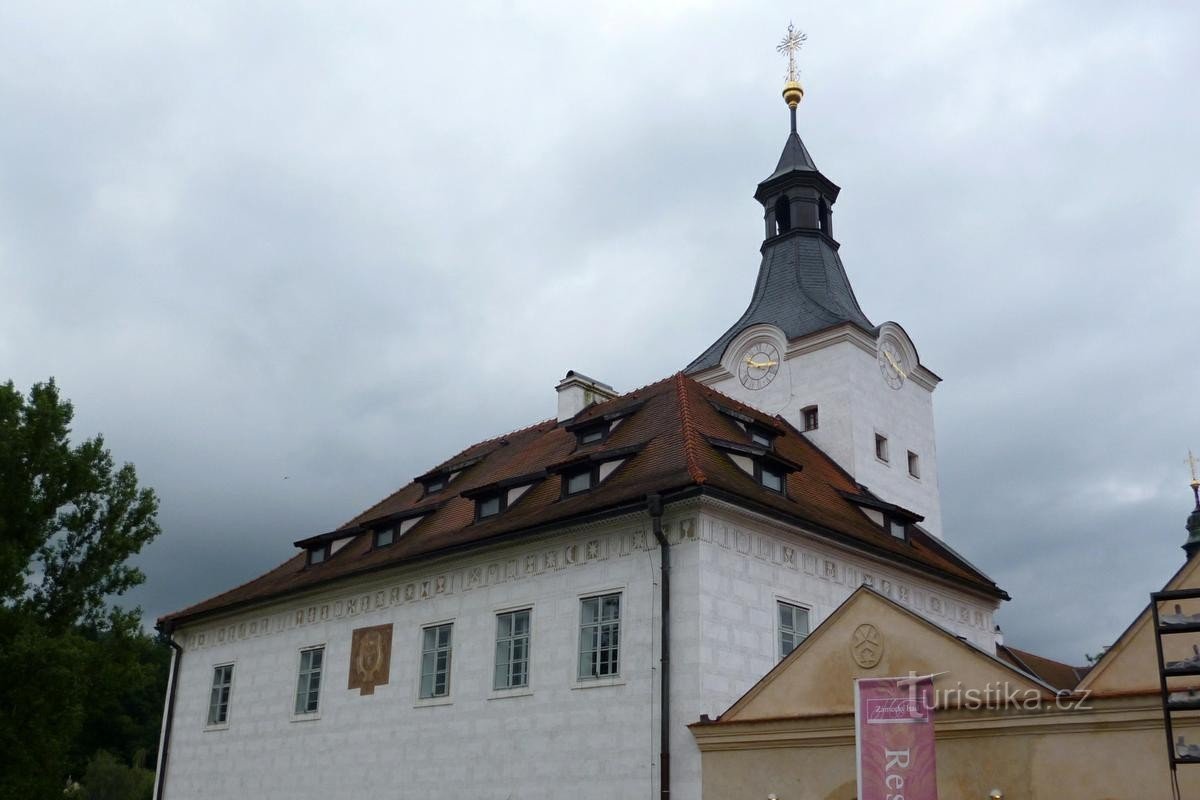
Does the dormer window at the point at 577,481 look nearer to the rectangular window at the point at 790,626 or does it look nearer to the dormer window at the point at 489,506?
the dormer window at the point at 489,506

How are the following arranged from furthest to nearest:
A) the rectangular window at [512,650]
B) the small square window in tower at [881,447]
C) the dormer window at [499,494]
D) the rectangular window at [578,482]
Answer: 1. the small square window in tower at [881,447]
2. the dormer window at [499,494]
3. the rectangular window at [578,482]
4. the rectangular window at [512,650]

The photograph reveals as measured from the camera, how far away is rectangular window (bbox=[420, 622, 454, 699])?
69.2 feet

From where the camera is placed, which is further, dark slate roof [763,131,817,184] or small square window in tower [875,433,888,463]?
dark slate roof [763,131,817,184]

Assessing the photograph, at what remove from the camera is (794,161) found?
107ft

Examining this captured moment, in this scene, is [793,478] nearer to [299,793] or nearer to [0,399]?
[299,793]

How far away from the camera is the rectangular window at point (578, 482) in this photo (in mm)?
20797

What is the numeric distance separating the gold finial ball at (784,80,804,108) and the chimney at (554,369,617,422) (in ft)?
41.0

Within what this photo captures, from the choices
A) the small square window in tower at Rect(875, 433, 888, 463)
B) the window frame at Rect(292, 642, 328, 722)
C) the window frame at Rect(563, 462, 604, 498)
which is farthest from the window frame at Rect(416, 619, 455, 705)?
the small square window in tower at Rect(875, 433, 888, 463)

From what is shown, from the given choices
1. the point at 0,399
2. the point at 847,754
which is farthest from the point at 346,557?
the point at 847,754

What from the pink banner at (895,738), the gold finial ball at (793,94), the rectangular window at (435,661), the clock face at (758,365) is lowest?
the pink banner at (895,738)

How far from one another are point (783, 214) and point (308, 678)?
57.4 feet

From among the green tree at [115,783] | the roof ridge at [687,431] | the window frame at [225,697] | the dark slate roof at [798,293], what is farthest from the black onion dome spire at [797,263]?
the green tree at [115,783]

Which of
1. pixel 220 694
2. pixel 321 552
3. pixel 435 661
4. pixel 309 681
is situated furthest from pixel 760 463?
pixel 220 694

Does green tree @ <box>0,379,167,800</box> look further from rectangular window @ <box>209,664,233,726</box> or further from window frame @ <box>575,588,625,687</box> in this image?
window frame @ <box>575,588,625,687</box>
